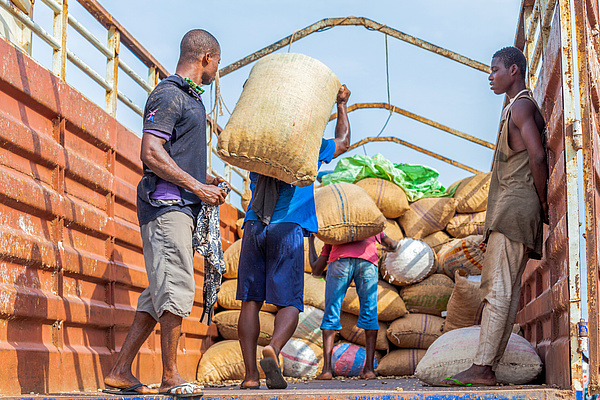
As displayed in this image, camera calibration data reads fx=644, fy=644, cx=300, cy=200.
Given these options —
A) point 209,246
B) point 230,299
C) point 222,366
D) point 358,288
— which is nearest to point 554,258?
point 209,246

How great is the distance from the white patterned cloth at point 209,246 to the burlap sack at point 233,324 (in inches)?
107

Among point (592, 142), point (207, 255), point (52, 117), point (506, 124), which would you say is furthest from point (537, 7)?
point (52, 117)

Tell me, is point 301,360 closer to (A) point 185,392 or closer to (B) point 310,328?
(B) point 310,328

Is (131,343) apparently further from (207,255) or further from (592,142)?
(592,142)

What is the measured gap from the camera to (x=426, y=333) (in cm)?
558

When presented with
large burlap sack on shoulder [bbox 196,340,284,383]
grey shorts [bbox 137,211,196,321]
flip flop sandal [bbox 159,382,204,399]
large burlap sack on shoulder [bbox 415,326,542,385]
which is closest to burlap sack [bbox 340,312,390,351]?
large burlap sack on shoulder [bbox 196,340,284,383]

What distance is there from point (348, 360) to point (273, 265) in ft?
8.31

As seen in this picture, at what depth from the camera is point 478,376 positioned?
3000mm

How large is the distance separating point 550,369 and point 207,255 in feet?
5.36

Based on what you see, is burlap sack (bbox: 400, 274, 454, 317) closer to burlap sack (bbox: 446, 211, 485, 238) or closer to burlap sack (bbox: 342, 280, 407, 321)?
burlap sack (bbox: 342, 280, 407, 321)

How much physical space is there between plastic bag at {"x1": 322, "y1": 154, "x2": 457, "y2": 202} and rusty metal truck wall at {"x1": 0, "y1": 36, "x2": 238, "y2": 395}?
280 centimetres

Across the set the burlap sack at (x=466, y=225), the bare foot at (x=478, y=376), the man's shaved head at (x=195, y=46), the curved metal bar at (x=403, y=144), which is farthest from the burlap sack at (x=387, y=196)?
the man's shaved head at (x=195, y=46)

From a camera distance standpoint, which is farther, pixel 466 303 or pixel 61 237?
pixel 466 303

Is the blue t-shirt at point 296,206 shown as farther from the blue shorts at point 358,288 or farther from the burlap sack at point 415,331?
the burlap sack at point 415,331
